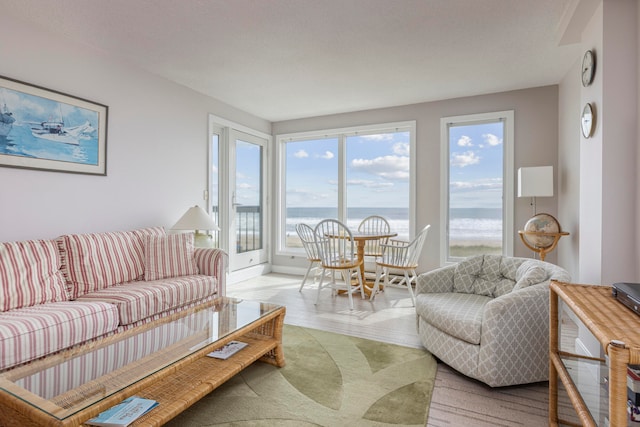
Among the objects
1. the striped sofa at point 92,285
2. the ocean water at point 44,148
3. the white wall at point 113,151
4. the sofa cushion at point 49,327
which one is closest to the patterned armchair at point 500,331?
the striped sofa at point 92,285

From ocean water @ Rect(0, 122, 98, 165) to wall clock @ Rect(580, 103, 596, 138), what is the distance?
→ 3927 mm

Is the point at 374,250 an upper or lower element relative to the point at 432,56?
lower

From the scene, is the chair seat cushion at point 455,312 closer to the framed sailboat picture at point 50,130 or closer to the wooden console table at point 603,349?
the wooden console table at point 603,349

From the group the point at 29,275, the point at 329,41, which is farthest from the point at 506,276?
the point at 29,275

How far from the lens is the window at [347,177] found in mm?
4871

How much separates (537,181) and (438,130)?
4.63ft

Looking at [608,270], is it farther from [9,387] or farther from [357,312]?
[9,387]

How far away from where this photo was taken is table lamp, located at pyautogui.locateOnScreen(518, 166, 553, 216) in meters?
3.55

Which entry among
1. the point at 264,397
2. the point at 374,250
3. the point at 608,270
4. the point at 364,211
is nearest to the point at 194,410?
the point at 264,397

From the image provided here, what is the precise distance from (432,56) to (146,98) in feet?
9.53

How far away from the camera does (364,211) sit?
515cm

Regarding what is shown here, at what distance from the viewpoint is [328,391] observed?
2037mm

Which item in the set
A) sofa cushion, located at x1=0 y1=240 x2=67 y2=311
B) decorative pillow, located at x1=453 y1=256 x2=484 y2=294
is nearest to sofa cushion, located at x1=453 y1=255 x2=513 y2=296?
decorative pillow, located at x1=453 y1=256 x2=484 y2=294

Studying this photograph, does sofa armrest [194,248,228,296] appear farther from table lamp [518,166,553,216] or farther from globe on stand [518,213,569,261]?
table lamp [518,166,553,216]
